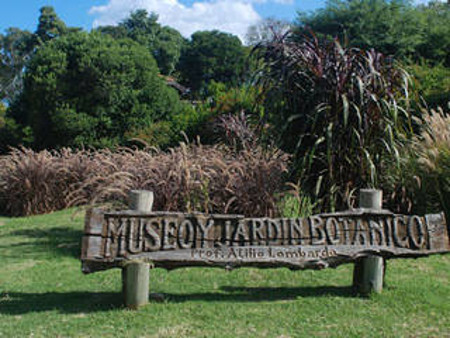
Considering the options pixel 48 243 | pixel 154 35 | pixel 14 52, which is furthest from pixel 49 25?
pixel 48 243

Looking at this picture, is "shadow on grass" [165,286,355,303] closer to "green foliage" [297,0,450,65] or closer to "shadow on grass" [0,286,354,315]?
"shadow on grass" [0,286,354,315]

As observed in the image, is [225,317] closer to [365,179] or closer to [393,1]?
[365,179]

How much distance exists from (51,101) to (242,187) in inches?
414

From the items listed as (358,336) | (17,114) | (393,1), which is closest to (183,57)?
(393,1)

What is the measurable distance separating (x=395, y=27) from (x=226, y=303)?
20329mm

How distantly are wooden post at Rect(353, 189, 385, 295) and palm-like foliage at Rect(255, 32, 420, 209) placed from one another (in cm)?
88

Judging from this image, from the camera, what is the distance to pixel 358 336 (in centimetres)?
350

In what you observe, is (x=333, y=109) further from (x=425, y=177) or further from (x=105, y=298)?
(x=105, y=298)

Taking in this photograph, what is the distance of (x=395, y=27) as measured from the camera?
21.3m

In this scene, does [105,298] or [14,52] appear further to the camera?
[14,52]

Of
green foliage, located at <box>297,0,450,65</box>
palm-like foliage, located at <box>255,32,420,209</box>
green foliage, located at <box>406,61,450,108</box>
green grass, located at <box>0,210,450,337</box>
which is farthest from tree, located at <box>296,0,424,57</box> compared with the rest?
green grass, located at <box>0,210,450,337</box>

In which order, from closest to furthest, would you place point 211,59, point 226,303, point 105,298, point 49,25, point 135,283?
point 135,283
point 226,303
point 105,298
point 211,59
point 49,25

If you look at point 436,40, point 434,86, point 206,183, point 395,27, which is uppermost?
point 395,27

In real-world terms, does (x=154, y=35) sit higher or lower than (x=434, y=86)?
higher
